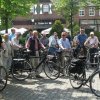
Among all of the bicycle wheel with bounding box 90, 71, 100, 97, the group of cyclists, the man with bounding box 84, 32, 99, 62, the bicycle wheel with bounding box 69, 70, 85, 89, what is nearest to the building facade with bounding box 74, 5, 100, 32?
the group of cyclists

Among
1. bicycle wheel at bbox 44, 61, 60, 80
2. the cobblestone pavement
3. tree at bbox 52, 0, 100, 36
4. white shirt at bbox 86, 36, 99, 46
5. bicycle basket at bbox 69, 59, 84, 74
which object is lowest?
the cobblestone pavement

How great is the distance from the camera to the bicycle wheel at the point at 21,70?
1425 cm

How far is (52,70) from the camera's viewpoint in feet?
47.9

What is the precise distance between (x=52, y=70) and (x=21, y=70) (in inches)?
43.7

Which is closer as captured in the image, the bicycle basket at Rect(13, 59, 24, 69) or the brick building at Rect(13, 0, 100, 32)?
the bicycle basket at Rect(13, 59, 24, 69)

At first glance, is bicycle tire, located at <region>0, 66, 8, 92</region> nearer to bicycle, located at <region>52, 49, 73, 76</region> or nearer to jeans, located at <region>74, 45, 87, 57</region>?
bicycle, located at <region>52, 49, 73, 76</region>

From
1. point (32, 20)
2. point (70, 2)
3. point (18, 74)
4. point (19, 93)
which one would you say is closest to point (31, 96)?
point (19, 93)

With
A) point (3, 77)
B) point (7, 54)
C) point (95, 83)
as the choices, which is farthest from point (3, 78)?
point (7, 54)

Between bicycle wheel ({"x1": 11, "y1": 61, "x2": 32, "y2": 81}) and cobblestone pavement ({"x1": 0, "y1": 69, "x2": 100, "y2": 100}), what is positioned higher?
bicycle wheel ({"x1": 11, "y1": 61, "x2": 32, "y2": 81})

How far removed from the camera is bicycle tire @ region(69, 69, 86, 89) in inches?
470

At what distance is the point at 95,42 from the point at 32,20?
5959 centimetres

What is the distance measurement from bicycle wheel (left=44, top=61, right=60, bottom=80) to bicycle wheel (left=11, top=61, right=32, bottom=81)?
67 centimetres

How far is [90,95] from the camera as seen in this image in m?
11.2

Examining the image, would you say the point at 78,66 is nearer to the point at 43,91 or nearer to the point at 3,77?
the point at 43,91
